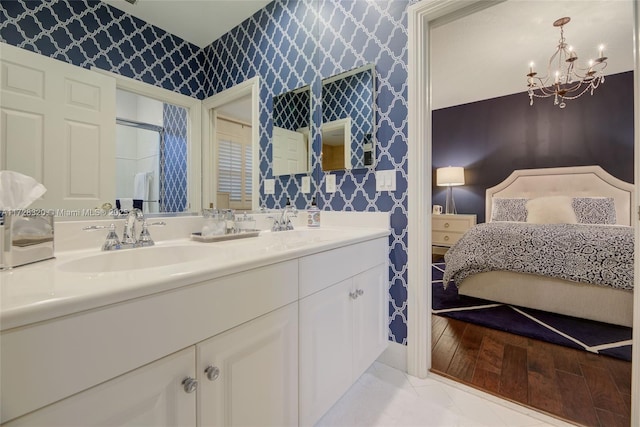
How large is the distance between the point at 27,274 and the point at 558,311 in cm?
316

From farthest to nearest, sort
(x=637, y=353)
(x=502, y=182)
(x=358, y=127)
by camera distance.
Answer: (x=502, y=182) → (x=358, y=127) → (x=637, y=353)

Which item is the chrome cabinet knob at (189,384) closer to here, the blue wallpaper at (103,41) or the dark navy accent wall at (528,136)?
the blue wallpaper at (103,41)

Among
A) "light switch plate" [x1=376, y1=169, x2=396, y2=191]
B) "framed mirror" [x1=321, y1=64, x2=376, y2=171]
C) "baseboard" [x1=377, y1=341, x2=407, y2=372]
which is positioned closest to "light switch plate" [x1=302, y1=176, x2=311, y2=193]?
"framed mirror" [x1=321, y1=64, x2=376, y2=171]

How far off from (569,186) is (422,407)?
405cm

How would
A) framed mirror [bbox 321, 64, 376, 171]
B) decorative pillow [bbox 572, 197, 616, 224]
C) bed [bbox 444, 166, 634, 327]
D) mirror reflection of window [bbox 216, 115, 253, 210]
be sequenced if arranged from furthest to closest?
decorative pillow [bbox 572, 197, 616, 224], bed [bbox 444, 166, 634, 327], framed mirror [bbox 321, 64, 376, 171], mirror reflection of window [bbox 216, 115, 253, 210]

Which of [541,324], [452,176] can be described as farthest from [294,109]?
[452,176]

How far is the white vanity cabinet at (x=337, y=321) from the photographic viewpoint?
1.01 metres

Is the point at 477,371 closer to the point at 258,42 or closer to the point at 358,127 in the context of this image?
the point at 358,127

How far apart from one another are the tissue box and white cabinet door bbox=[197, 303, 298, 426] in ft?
1.68

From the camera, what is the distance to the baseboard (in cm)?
160

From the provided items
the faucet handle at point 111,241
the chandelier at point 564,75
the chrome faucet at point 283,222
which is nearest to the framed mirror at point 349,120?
the chrome faucet at point 283,222

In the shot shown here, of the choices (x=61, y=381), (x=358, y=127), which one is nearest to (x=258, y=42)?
(x=358, y=127)

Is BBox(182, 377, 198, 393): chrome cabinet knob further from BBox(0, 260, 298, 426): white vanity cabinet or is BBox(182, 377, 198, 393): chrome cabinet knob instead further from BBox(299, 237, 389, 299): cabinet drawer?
BBox(299, 237, 389, 299): cabinet drawer

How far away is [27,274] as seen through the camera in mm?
641
